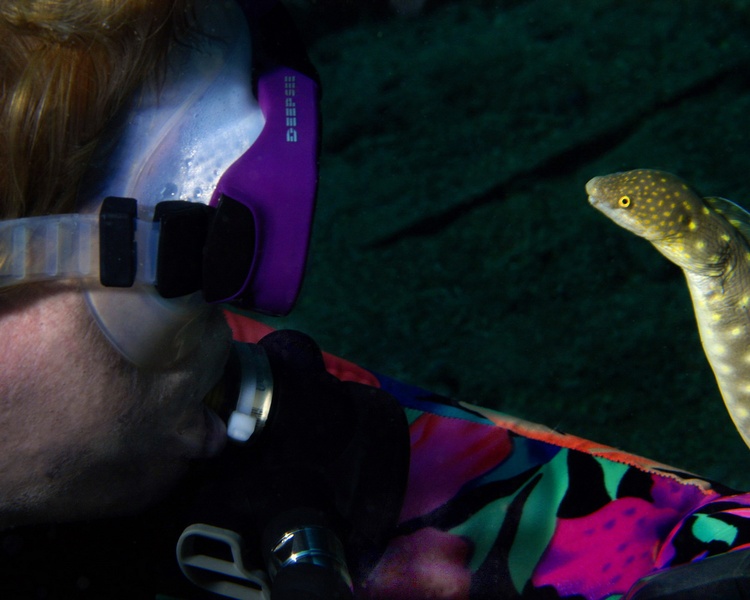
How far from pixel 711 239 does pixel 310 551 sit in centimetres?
200

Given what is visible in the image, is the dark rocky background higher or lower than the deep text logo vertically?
lower

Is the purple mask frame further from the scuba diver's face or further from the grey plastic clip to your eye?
the grey plastic clip

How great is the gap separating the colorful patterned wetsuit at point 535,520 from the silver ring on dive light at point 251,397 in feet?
1.51

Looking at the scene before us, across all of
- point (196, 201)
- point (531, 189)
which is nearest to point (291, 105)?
point (196, 201)

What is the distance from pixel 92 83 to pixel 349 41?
8.80ft

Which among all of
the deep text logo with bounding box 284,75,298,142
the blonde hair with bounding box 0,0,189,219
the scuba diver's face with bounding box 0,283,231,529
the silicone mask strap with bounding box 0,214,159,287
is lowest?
the scuba diver's face with bounding box 0,283,231,529

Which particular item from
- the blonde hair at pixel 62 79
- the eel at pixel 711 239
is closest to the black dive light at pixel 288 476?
the blonde hair at pixel 62 79

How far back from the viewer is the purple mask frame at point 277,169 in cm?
90

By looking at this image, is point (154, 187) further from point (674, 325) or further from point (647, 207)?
point (674, 325)

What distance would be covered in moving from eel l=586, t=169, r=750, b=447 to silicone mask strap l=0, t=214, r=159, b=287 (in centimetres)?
199

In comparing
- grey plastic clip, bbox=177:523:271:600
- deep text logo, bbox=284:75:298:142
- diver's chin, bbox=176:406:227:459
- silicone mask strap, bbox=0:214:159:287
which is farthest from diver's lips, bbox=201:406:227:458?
deep text logo, bbox=284:75:298:142

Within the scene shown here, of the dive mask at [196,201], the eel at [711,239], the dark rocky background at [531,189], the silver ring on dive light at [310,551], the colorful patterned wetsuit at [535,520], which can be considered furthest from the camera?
the dark rocky background at [531,189]

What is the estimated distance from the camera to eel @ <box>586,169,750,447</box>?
225 centimetres

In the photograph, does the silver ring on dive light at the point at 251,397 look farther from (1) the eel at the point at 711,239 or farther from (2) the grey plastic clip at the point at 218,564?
(1) the eel at the point at 711,239
